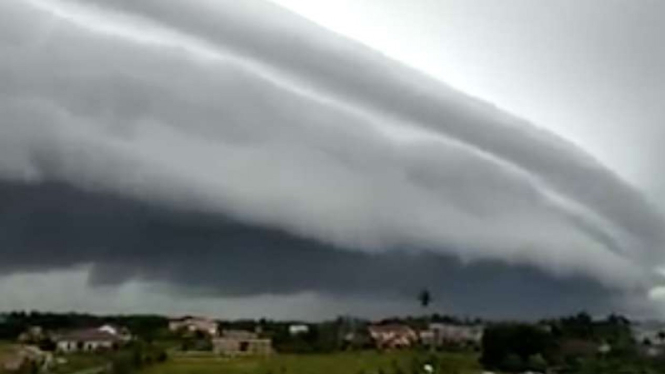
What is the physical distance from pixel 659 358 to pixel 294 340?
3.45 meters

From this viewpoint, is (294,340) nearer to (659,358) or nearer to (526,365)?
(526,365)

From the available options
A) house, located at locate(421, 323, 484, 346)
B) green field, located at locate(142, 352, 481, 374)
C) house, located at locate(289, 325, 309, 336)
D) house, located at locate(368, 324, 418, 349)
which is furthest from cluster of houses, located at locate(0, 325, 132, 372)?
house, located at locate(421, 323, 484, 346)

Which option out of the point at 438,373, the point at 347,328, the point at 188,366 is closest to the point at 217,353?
the point at 188,366

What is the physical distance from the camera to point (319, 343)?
1080 centimetres

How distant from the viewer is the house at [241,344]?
34.0 ft

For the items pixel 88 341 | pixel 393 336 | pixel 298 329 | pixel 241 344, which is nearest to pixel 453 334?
pixel 393 336

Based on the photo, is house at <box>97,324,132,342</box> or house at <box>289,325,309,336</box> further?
house at <box>289,325,309,336</box>

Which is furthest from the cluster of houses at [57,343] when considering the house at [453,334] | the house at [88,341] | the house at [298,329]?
the house at [453,334]

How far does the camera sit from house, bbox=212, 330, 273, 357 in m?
10.4

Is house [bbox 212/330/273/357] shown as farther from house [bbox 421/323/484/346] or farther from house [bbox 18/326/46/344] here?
house [bbox 421/323/484/346]

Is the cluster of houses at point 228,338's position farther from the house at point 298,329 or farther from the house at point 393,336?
the house at point 393,336

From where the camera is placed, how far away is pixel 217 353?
Result: 1025 centimetres

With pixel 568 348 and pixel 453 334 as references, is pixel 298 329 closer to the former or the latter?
pixel 453 334

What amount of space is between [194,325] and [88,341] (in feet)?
3.26
